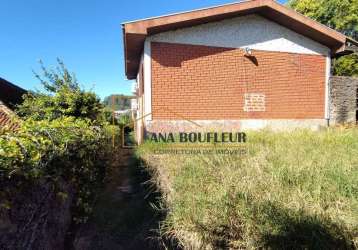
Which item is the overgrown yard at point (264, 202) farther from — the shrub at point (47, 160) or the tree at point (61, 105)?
the tree at point (61, 105)

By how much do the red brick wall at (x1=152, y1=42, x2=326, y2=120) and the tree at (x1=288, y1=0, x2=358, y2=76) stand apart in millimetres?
12059

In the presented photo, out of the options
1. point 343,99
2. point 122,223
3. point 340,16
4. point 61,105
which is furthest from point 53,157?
point 340,16

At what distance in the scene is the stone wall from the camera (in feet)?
34.3

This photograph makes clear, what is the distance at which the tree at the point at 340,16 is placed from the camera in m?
19.1

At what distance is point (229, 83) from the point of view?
9062mm

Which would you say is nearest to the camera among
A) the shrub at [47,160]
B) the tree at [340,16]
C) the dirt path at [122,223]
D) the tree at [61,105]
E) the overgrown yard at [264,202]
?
the shrub at [47,160]

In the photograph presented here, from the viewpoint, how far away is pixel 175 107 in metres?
8.52

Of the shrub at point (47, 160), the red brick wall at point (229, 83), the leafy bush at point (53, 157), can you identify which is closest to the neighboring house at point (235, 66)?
the red brick wall at point (229, 83)

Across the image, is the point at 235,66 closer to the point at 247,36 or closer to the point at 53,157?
the point at 247,36

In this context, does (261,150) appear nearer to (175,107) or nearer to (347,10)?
(175,107)

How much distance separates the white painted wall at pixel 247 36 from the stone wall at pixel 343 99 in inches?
61.7

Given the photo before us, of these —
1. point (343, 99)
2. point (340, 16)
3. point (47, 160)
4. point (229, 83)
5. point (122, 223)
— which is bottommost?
point (122, 223)

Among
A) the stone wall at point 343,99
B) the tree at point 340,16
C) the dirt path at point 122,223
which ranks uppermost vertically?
the tree at point 340,16

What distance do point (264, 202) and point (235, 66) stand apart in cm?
699
